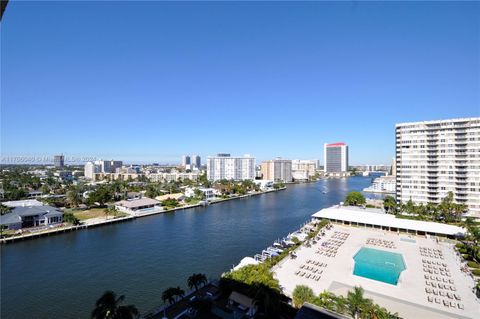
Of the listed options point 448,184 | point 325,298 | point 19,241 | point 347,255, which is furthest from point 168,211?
point 448,184

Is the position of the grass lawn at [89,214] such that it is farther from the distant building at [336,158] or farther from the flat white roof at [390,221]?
the distant building at [336,158]

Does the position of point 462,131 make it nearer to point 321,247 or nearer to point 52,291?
point 321,247

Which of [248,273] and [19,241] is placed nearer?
[248,273]

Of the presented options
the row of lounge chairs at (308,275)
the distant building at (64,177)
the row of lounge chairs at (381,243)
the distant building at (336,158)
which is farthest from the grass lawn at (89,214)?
the distant building at (336,158)

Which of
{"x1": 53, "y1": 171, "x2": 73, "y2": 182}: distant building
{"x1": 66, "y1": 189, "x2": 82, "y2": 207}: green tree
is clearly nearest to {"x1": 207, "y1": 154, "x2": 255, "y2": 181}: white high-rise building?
{"x1": 53, "y1": 171, "x2": 73, "y2": 182}: distant building

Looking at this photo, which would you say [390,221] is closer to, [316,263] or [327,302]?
[316,263]

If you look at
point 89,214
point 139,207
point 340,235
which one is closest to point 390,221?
point 340,235

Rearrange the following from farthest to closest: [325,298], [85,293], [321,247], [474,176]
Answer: [474,176]
[321,247]
[85,293]
[325,298]
